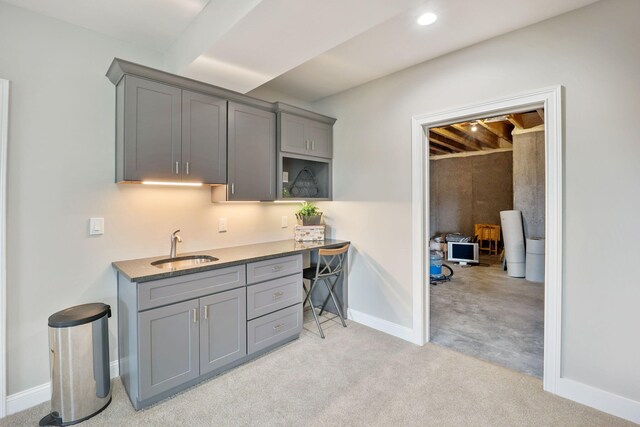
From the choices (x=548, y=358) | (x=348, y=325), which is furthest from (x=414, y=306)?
(x=548, y=358)

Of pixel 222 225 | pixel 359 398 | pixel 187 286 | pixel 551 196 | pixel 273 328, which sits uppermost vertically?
pixel 551 196

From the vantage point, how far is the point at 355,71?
2994 mm

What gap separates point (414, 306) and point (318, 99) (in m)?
2.67

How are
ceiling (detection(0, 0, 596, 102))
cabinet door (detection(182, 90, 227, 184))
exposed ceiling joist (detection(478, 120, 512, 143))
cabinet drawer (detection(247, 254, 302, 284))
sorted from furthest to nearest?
exposed ceiling joist (detection(478, 120, 512, 143)) < cabinet drawer (detection(247, 254, 302, 284)) < cabinet door (detection(182, 90, 227, 184)) < ceiling (detection(0, 0, 596, 102))

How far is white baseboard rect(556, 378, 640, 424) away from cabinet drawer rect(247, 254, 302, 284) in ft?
7.13

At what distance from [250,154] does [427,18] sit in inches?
70.8

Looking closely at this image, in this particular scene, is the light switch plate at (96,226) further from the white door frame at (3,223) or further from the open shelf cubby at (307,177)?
the open shelf cubby at (307,177)

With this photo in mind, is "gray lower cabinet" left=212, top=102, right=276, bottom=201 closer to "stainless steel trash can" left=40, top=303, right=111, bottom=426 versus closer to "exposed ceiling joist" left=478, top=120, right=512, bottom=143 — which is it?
"stainless steel trash can" left=40, top=303, right=111, bottom=426

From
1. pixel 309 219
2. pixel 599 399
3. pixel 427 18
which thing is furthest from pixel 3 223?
pixel 599 399

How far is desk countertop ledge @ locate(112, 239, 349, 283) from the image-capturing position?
2.00 m

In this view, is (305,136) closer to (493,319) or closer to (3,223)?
(3,223)

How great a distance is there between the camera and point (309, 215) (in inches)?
138

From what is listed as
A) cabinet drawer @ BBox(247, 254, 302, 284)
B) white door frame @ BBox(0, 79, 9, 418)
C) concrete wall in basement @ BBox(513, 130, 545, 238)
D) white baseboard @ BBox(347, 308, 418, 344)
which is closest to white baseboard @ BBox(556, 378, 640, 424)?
white baseboard @ BBox(347, 308, 418, 344)

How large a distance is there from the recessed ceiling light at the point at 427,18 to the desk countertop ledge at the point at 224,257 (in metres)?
2.09
